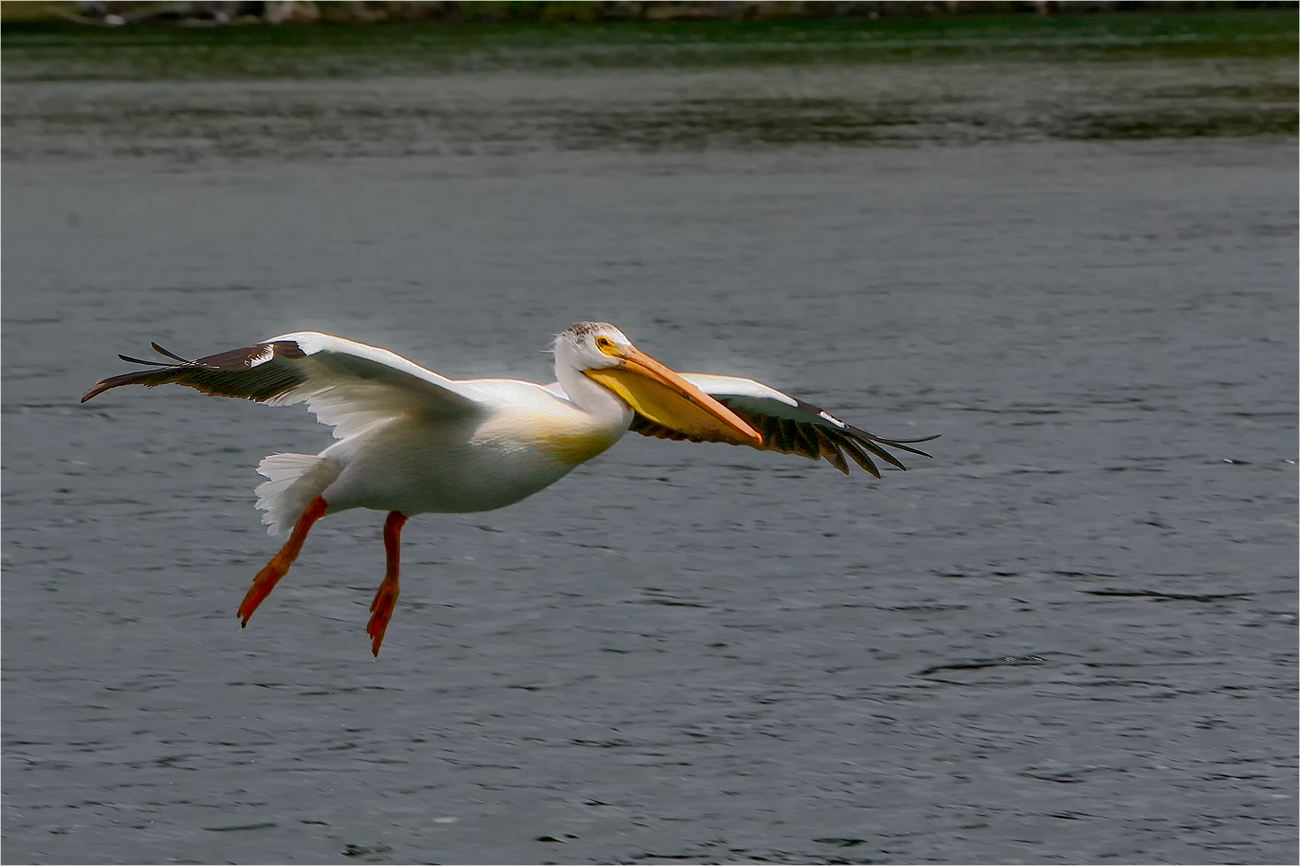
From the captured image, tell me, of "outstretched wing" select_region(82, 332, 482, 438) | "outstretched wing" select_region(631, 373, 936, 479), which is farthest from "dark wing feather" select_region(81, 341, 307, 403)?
"outstretched wing" select_region(631, 373, 936, 479)

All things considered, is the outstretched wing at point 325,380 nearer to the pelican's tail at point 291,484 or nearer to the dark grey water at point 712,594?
the pelican's tail at point 291,484

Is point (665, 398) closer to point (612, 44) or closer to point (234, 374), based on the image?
point (234, 374)

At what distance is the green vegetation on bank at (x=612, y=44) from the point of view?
49.1 m

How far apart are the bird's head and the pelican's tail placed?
1.11 m

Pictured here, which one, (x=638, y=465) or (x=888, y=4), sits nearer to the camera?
(x=638, y=465)

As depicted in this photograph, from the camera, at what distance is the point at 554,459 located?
7.42 meters

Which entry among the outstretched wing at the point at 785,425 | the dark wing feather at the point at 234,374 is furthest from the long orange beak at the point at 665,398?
the dark wing feather at the point at 234,374

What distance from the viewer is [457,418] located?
7641mm

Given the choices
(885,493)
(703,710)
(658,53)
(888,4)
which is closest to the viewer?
(703,710)

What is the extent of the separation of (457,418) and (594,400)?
53 cm

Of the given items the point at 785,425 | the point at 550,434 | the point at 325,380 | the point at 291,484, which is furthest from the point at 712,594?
the point at 325,380

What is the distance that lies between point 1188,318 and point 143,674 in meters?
10.2

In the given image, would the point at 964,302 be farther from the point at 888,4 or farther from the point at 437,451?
the point at 888,4

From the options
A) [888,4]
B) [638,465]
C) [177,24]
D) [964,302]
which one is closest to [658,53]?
[888,4]
